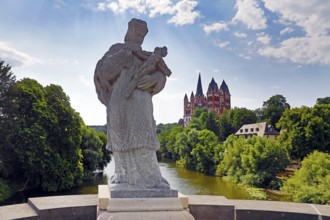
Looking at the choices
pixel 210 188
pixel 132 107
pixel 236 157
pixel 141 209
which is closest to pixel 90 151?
pixel 210 188

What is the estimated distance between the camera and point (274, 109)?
68.9 meters

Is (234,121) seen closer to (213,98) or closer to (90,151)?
(90,151)

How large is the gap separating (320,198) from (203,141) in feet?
97.8

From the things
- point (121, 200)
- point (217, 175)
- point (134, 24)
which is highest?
point (134, 24)

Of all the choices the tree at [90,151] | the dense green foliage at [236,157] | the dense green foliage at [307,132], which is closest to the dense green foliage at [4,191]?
the tree at [90,151]

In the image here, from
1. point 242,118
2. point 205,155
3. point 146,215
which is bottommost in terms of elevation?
point 205,155

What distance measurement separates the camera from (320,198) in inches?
779

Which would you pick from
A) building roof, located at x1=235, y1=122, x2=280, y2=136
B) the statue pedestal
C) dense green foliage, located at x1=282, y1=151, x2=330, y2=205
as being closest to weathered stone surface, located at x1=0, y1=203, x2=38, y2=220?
the statue pedestal

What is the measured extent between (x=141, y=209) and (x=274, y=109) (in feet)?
225

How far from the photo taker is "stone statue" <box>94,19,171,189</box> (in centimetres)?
471

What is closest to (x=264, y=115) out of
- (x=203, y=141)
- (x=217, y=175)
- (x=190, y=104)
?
(x=203, y=141)

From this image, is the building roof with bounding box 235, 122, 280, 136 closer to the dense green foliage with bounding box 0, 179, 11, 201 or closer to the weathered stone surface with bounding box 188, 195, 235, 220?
the dense green foliage with bounding box 0, 179, 11, 201

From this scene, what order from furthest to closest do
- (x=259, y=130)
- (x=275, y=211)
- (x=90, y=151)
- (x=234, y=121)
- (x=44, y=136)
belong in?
(x=234, y=121) < (x=259, y=130) < (x=90, y=151) < (x=44, y=136) < (x=275, y=211)

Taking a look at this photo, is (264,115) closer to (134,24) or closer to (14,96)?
(14,96)
